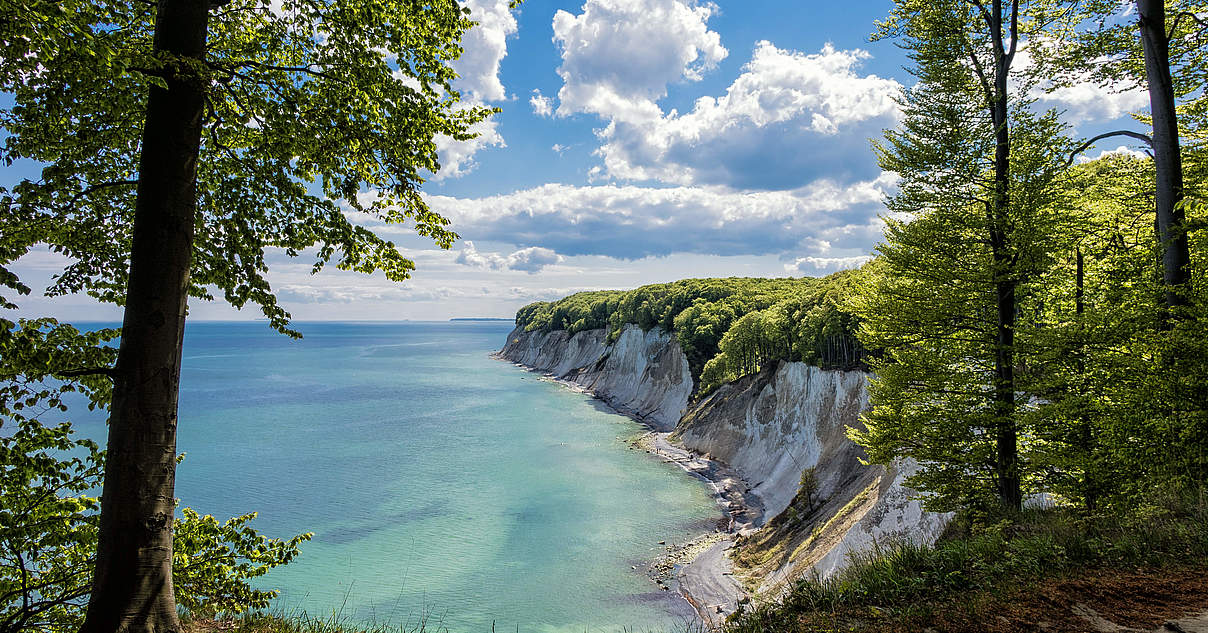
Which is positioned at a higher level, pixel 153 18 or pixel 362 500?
pixel 153 18

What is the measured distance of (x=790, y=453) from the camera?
43750 mm

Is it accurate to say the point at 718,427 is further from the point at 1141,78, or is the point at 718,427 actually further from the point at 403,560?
the point at 1141,78

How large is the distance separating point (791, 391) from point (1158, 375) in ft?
123

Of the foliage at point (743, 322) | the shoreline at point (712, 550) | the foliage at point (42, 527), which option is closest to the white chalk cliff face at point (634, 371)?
the foliage at point (743, 322)

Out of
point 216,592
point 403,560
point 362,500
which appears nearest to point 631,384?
point 362,500

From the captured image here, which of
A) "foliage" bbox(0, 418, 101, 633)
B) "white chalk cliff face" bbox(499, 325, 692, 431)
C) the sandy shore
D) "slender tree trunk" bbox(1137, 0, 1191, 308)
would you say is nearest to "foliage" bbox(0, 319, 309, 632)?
"foliage" bbox(0, 418, 101, 633)

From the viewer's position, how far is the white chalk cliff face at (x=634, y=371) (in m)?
75.4

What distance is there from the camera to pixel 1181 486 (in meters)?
9.77

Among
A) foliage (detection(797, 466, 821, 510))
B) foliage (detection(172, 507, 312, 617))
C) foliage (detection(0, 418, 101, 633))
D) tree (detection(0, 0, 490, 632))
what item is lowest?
foliage (detection(797, 466, 821, 510))

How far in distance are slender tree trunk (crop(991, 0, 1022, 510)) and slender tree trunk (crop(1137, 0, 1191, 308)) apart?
9.41 feet

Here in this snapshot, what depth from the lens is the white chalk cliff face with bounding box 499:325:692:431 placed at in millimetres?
75375

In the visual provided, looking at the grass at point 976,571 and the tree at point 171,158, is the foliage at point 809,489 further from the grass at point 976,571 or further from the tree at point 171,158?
the tree at point 171,158

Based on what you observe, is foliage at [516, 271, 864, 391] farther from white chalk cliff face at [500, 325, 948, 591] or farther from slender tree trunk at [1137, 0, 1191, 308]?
slender tree trunk at [1137, 0, 1191, 308]

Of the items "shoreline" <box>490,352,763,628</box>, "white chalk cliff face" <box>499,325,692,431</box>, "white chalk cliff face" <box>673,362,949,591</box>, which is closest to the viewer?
"white chalk cliff face" <box>673,362,949,591</box>
